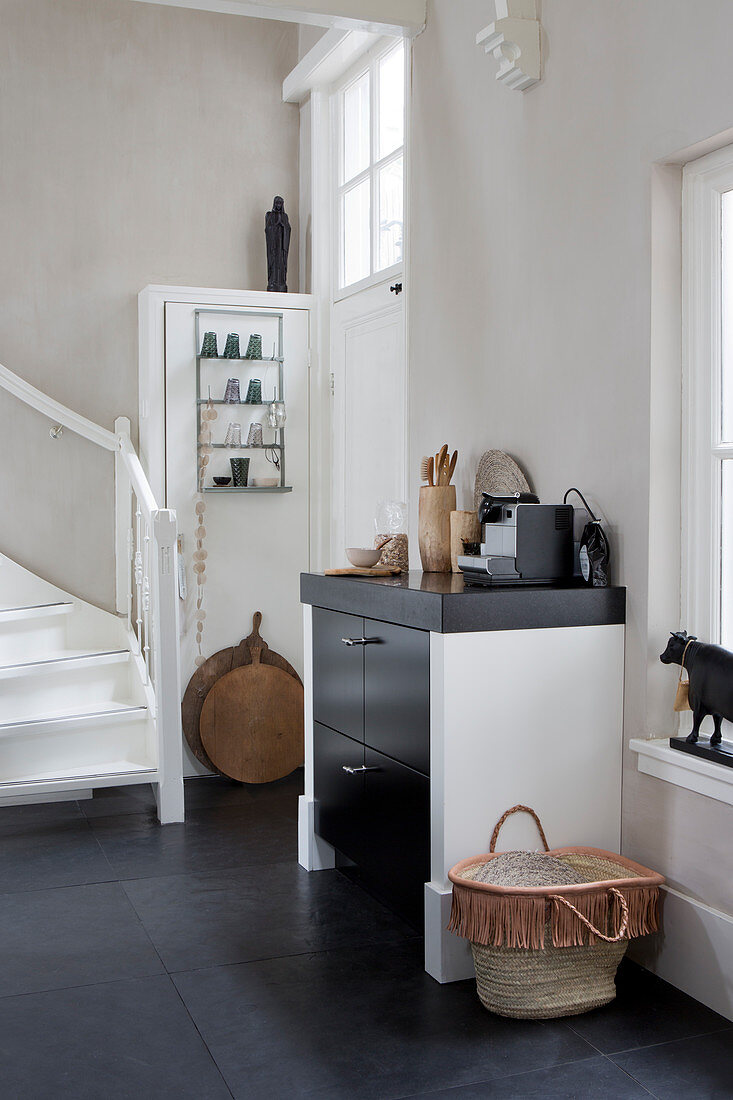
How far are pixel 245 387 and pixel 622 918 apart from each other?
115 inches

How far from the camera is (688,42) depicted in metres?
2.28

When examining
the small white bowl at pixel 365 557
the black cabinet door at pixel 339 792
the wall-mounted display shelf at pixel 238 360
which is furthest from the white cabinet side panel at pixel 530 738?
the wall-mounted display shelf at pixel 238 360

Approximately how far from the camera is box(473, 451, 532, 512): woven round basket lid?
294cm

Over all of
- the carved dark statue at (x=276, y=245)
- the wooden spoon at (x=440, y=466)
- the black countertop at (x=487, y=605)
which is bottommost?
the black countertop at (x=487, y=605)

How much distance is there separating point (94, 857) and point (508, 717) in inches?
63.5

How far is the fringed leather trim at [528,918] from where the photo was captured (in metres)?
2.18

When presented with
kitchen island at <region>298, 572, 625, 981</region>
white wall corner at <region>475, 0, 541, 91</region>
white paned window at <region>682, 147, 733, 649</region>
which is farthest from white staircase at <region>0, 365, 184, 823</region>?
white paned window at <region>682, 147, 733, 649</region>

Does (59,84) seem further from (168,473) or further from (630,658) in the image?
(630,658)

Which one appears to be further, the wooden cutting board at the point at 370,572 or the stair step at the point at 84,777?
the stair step at the point at 84,777

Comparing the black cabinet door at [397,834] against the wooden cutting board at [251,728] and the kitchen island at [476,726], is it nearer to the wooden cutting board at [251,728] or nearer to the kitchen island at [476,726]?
the kitchen island at [476,726]

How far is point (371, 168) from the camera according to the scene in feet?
13.8

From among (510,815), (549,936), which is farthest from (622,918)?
(510,815)

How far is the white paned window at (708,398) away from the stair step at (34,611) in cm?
280

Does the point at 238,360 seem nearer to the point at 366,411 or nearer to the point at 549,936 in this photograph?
the point at 366,411
